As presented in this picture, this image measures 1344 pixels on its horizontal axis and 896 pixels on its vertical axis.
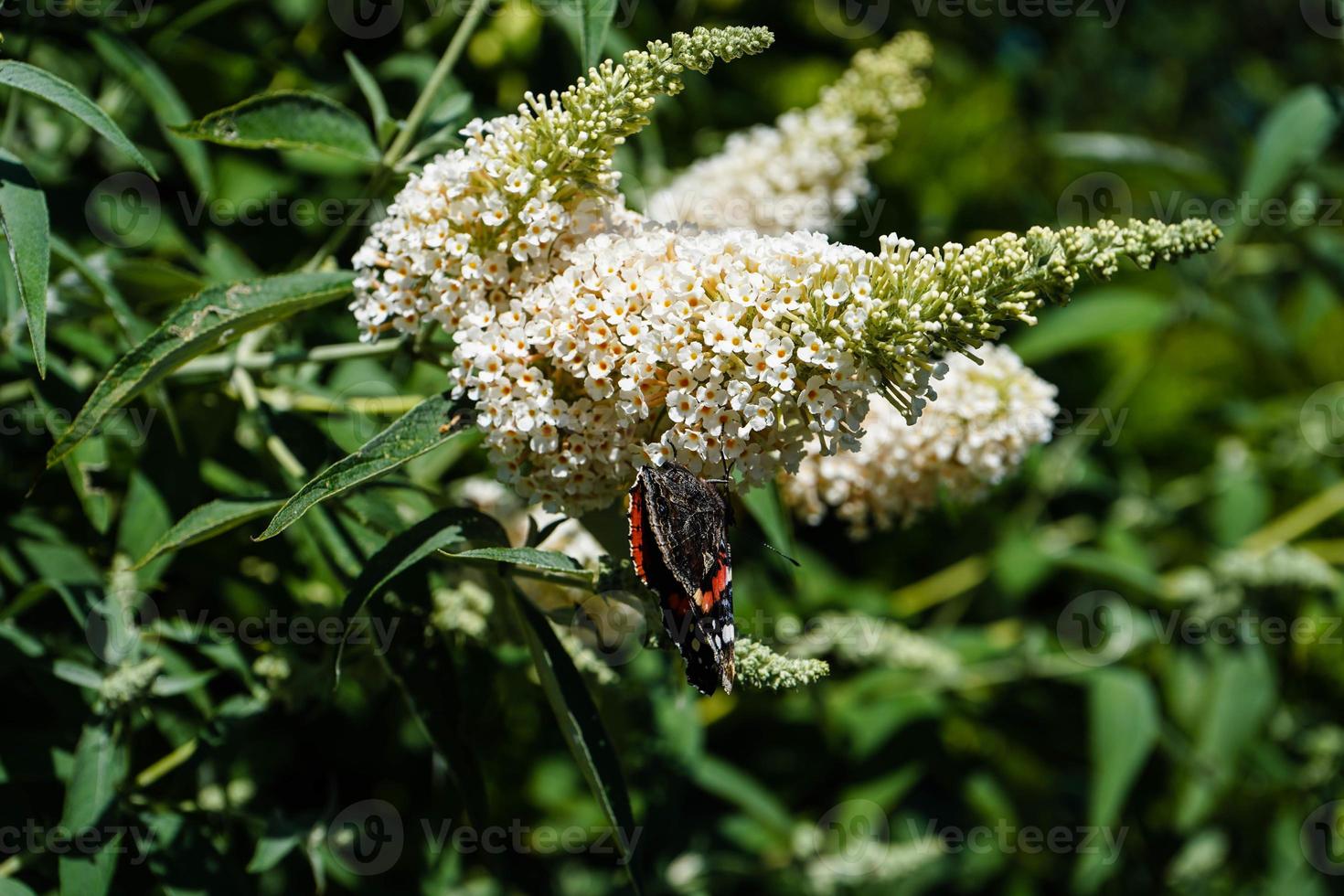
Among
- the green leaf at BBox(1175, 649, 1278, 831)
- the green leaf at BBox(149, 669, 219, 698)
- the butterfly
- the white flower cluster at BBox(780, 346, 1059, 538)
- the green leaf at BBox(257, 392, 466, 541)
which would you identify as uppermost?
the green leaf at BBox(257, 392, 466, 541)

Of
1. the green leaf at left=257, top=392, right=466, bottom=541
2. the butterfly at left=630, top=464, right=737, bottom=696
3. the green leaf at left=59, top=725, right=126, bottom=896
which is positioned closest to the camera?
the green leaf at left=257, top=392, right=466, bottom=541

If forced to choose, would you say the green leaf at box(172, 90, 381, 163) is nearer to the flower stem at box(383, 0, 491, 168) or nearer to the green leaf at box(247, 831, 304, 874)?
the flower stem at box(383, 0, 491, 168)

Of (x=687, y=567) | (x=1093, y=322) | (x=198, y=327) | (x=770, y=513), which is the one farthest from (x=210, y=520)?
(x=1093, y=322)

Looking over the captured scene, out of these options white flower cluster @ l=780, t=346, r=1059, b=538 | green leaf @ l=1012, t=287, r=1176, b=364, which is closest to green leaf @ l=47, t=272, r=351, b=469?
white flower cluster @ l=780, t=346, r=1059, b=538

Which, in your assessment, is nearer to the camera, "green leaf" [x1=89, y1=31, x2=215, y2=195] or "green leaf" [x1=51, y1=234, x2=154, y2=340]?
"green leaf" [x1=51, y1=234, x2=154, y2=340]

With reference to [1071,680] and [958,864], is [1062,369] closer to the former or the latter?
[1071,680]

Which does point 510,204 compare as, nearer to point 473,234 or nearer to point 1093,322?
point 473,234

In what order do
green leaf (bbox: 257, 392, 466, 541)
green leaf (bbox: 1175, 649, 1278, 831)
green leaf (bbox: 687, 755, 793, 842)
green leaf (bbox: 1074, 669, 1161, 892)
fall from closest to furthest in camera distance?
1. green leaf (bbox: 257, 392, 466, 541)
2. green leaf (bbox: 687, 755, 793, 842)
3. green leaf (bbox: 1074, 669, 1161, 892)
4. green leaf (bbox: 1175, 649, 1278, 831)

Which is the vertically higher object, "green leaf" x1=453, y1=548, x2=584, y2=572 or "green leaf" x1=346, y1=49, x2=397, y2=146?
"green leaf" x1=346, y1=49, x2=397, y2=146
